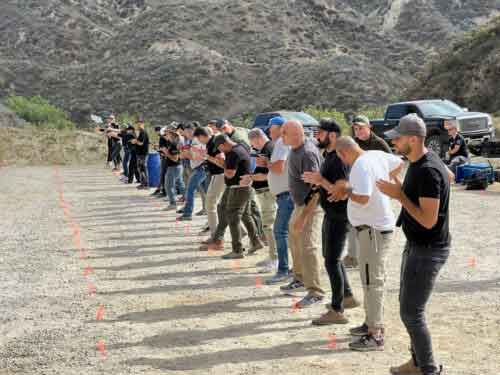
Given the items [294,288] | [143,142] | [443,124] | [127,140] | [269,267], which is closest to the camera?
[294,288]

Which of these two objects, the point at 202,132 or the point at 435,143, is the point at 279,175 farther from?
the point at 435,143

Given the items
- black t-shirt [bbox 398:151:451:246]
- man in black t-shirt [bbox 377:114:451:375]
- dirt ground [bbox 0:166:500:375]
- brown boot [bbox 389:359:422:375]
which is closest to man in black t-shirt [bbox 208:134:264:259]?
dirt ground [bbox 0:166:500:375]

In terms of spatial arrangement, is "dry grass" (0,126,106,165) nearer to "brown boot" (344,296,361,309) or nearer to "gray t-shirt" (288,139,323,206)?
"gray t-shirt" (288,139,323,206)

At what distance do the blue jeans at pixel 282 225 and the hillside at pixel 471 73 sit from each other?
32.4 meters

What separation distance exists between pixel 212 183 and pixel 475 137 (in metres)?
14.0

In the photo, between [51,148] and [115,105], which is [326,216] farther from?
[115,105]

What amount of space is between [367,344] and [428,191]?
73.8 inches

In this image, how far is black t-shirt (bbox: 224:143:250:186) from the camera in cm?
1007

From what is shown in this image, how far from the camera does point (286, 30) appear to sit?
239 ft

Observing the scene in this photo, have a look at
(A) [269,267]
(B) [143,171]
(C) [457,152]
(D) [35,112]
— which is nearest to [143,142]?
(B) [143,171]

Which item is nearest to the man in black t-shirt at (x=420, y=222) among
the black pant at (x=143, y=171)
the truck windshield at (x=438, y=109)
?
the black pant at (x=143, y=171)

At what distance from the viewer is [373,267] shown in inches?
246

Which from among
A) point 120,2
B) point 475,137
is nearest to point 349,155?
point 475,137

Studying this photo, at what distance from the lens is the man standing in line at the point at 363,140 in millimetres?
8766
